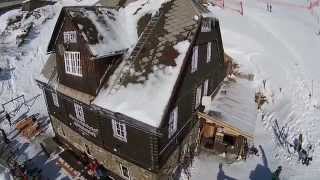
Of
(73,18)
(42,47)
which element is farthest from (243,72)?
(42,47)

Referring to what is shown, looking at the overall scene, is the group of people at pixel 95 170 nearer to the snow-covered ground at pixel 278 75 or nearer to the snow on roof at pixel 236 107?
the snow-covered ground at pixel 278 75

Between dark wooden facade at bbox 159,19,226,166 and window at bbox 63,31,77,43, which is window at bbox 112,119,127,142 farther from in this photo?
window at bbox 63,31,77,43

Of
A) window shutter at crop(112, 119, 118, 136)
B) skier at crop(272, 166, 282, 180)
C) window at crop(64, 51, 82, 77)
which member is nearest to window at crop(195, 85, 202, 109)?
window shutter at crop(112, 119, 118, 136)

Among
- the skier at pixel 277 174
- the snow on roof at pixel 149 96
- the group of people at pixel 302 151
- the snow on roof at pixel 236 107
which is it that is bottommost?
the group of people at pixel 302 151

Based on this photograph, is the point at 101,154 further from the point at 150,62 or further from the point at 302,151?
the point at 302,151

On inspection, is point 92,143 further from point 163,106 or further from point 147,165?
point 163,106

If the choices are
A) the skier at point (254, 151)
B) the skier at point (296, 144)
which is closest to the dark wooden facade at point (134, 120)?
the skier at point (254, 151)
